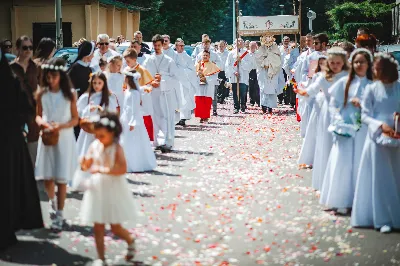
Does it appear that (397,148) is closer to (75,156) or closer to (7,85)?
(75,156)

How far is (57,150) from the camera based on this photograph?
9.21 meters

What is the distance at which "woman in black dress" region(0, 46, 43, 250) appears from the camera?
27.1 ft

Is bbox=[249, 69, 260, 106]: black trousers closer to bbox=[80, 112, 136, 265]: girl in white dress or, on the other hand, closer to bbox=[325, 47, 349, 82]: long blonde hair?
bbox=[325, 47, 349, 82]: long blonde hair

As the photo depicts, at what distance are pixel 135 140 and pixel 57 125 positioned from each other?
4.65 m

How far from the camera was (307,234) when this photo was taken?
895 centimetres

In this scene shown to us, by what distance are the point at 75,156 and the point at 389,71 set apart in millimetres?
3501

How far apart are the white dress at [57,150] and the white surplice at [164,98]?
719cm

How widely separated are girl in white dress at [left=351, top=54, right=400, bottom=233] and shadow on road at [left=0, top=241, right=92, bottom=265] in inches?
122

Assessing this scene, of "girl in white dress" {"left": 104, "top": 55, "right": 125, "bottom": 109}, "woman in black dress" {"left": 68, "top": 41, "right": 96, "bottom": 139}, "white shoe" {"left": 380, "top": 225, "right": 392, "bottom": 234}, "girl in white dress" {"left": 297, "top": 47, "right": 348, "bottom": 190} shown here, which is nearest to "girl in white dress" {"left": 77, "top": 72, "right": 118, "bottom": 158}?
"woman in black dress" {"left": 68, "top": 41, "right": 96, "bottom": 139}

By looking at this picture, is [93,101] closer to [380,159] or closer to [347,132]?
[347,132]

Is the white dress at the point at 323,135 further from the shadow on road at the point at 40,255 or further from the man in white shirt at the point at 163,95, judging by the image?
the man in white shirt at the point at 163,95

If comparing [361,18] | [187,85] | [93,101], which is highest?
[361,18]

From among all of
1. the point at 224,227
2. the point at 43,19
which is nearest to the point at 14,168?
the point at 224,227

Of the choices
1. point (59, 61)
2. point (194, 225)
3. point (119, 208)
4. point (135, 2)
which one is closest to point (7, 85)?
point (59, 61)
